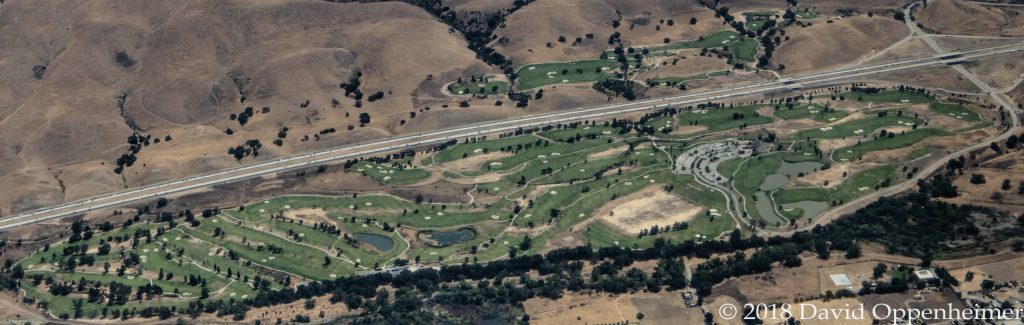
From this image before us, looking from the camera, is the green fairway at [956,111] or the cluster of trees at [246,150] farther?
the cluster of trees at [246,150]

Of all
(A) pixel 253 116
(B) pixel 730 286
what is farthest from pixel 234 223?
(B) pixel 730 286

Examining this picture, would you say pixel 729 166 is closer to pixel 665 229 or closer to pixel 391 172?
pixel 665 229

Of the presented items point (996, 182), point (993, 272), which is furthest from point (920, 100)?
point (993, 272)

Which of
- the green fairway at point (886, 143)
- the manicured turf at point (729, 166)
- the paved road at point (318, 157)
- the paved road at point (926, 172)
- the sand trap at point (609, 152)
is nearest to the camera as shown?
the paved road at point (926, 172)

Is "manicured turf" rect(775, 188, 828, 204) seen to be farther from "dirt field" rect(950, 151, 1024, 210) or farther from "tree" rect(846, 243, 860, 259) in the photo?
"dirt field" rect(950, 151, 1024, 210)

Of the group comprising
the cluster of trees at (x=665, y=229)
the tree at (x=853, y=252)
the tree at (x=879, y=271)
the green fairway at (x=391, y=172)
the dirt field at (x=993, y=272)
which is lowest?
the dirt field at (x=993, y=272)

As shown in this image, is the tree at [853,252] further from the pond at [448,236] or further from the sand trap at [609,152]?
the pond at [448,236]

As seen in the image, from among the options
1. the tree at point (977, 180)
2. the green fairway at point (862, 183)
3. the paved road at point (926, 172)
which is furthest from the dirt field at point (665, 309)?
the tree at point (977, 180)

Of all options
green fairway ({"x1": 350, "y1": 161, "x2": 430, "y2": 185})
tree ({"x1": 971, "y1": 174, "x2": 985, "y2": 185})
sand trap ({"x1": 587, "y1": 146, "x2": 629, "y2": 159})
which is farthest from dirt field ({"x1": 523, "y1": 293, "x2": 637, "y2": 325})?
tree ({"x1": 971, "y1": 174, "x2": 985, "y2": 185})
